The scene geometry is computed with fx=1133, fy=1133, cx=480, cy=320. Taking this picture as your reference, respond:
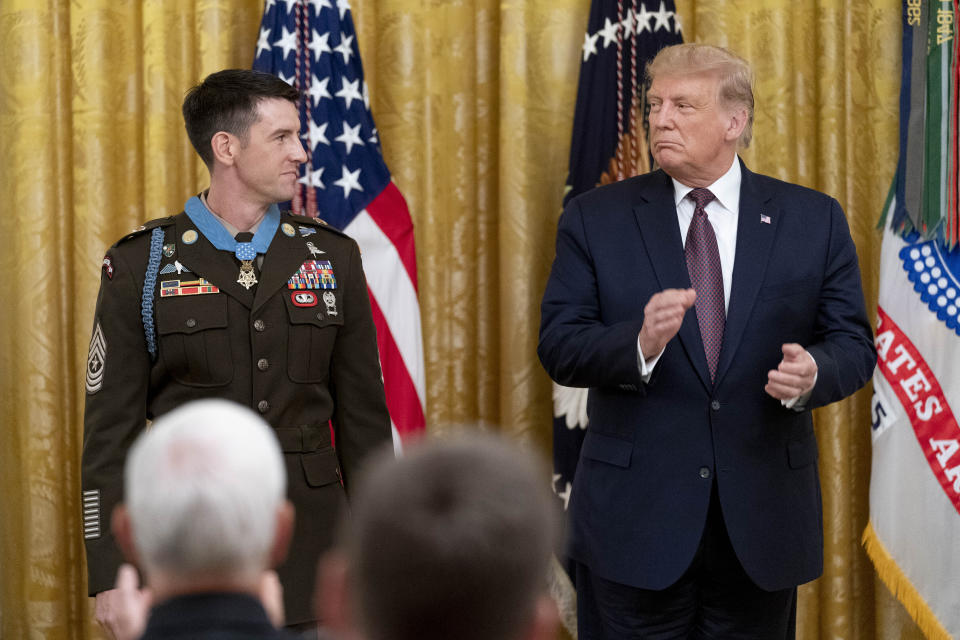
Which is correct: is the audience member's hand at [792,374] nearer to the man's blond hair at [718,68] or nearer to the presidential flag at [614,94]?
the man's blond hair at [718,68]

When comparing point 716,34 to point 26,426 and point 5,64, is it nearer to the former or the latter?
point 5,64

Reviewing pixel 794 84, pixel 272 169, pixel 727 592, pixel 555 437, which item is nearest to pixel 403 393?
pixel 555 437

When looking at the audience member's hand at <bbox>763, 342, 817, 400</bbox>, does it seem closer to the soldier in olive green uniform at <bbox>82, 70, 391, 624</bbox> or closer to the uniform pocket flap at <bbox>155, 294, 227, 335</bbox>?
the soldier in olive green uniform at <bbox>82, 70, 391, 624</bbox>

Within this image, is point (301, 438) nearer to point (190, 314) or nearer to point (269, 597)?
point (190, 314)

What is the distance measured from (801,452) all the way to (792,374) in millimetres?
345

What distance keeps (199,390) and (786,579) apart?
54.3 inches

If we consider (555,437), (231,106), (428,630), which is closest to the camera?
(428,630)

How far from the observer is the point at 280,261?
2.64 m

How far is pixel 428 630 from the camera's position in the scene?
107 cm

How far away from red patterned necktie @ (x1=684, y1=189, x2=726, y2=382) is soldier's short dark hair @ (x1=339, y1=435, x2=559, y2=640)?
1543 mm

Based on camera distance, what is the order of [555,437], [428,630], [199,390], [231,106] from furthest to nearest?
[555,437] < [231,106] < [199,390] < [428,630]

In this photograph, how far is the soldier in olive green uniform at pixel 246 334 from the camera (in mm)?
2490

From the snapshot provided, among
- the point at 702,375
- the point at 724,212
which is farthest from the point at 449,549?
the point at 724,212

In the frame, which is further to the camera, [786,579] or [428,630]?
[786,579]
